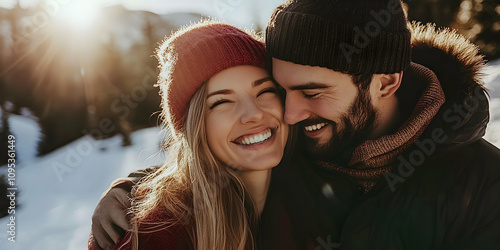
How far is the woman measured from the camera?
1787mm

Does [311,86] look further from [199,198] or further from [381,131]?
[199,198]

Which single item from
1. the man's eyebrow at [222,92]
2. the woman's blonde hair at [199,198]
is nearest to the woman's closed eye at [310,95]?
the man's eyebrow at [222,92]

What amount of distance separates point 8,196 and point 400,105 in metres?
3.57

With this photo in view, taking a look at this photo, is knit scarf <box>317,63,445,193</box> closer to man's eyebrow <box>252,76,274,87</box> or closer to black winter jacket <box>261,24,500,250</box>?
black winter jacket <box>261,24,500,250</box>

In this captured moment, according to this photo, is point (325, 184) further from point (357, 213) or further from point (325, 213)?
point (357, 213)

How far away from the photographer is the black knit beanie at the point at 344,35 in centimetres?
175

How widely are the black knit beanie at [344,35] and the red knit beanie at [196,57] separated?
5.7 inches

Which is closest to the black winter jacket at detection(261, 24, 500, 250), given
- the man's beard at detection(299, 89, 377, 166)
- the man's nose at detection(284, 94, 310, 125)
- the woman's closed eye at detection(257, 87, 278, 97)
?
the man's beard at detection(299, 89, 377, 166)

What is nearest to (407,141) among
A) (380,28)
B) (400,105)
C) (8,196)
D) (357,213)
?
(400,105)

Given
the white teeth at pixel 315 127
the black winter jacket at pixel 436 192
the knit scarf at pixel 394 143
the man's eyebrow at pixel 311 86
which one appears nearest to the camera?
the black winter jacket at pixel 436 192

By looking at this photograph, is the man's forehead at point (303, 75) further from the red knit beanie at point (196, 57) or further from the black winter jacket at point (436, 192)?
the black winter jacket at point (436, 192)

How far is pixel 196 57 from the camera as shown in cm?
180

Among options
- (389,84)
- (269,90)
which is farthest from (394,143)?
(269,90)

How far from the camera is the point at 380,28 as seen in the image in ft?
5.85
